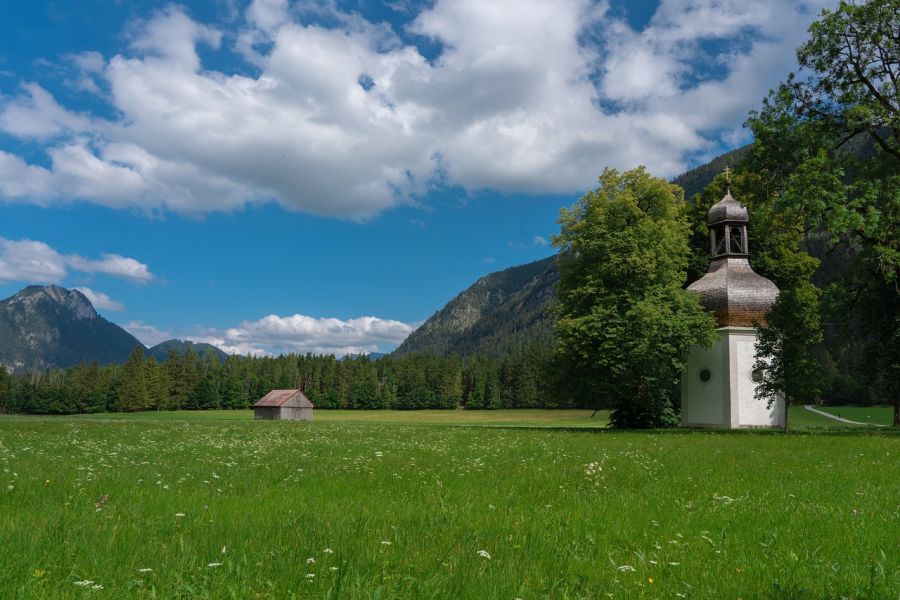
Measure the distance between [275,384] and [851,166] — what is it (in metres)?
161

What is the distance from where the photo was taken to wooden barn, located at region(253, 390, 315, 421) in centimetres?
10175

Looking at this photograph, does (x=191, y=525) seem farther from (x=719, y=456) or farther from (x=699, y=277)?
(x=699, y=277)

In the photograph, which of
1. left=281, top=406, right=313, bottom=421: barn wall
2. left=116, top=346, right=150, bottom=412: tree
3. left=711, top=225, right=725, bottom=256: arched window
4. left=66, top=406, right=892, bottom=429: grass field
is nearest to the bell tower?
left=711, top=225, right=725, bottom=256: arched window

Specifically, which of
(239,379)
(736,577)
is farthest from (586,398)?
(239,379)

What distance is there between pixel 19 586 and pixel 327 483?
6416mm

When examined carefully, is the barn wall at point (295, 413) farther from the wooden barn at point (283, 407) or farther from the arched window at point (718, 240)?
the arched window at point (718, 240)

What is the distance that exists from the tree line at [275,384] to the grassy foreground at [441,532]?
136 meters

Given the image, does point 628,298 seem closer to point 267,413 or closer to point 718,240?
point 718,240

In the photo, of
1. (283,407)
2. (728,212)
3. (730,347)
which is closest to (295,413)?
(283,407)

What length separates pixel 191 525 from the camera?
6203 mm

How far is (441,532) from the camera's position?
20.9 ft

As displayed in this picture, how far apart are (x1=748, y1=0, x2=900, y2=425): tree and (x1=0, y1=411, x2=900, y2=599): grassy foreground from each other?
A: 1818cm

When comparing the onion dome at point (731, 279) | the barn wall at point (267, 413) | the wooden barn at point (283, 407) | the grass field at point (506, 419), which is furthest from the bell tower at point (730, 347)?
the barn wall at point (267, 413)

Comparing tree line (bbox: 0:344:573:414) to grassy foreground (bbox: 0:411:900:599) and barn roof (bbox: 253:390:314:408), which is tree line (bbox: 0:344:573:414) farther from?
grassy foreground (bbox: 0:411:900:599)
